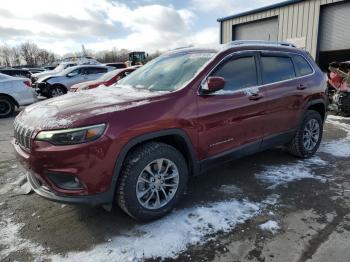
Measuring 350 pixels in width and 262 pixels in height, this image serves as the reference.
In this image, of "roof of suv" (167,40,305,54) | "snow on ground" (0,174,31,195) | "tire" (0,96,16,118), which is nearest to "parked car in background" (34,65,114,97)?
"tire" (0,96,16,118)

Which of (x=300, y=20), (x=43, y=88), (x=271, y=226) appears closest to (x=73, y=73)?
(x=43, y=88)

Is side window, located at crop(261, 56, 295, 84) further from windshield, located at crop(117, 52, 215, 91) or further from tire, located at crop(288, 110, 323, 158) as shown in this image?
windshield, located at crop(117, 52, 215, 91)

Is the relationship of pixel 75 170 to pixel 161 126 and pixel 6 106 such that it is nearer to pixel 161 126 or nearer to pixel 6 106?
pixel 161 126

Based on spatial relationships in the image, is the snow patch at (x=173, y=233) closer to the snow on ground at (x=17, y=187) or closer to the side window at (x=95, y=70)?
the snow on ground at (x=17, y=187)

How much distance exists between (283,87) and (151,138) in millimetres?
2343

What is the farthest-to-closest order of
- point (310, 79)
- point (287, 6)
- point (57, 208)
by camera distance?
point (287, 6) → point (310, 79) → point (57, 208)

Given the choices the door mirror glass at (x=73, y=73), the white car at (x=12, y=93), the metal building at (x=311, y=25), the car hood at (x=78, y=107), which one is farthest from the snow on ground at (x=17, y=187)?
the metal building at (x=311, y=25)

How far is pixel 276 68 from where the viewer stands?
4457 millimetres

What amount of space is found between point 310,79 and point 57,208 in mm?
4105

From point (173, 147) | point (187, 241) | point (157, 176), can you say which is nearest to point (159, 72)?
point (173, 147)

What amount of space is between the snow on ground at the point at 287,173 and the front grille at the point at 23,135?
9.48 ft

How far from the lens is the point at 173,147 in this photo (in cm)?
327

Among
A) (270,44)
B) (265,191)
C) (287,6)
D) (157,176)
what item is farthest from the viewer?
(287,6)

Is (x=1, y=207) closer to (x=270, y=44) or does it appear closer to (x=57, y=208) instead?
(x=57, y=208)
